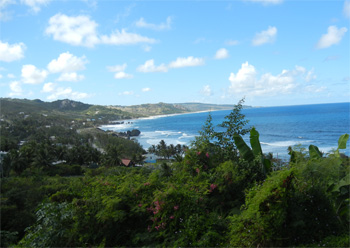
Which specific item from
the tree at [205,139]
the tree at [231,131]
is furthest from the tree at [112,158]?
the tree at [231,131]

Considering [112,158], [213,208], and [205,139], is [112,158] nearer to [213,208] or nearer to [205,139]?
[205,139]

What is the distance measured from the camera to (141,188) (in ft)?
15.6

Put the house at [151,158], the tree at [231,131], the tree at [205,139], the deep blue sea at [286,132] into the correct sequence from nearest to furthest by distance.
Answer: the tree at [205,139] → the tree at [231,131] → the deep blue sea at [286,132] → the house at [151,158]

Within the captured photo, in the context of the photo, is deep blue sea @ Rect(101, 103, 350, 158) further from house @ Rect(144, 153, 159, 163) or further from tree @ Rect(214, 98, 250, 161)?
house @ Rect(144, 153, 159, 163)

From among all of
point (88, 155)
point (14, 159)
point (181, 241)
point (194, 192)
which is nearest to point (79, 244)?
point (181, 241)

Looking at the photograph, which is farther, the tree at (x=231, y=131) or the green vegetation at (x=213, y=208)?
the tree at (x=231, y=131)

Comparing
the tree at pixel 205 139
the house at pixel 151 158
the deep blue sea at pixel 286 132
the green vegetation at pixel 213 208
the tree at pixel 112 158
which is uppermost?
the tree at pixel 205 139

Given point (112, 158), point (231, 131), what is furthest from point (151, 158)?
point (231, 131)

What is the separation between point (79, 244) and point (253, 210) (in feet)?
10.0

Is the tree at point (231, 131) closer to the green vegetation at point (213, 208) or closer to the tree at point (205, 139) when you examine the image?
the tree at point (205, 139)

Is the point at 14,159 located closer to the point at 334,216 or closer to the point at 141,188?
the point at 141,188

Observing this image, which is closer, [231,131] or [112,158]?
[231,131]

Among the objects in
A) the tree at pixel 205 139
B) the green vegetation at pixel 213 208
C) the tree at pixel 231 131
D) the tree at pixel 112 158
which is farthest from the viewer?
the tree at pixel 112 158

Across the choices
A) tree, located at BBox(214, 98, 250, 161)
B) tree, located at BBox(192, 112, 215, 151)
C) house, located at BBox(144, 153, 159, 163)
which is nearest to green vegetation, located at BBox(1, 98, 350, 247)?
tree, located at BBox(192, 112, 215, 151)
